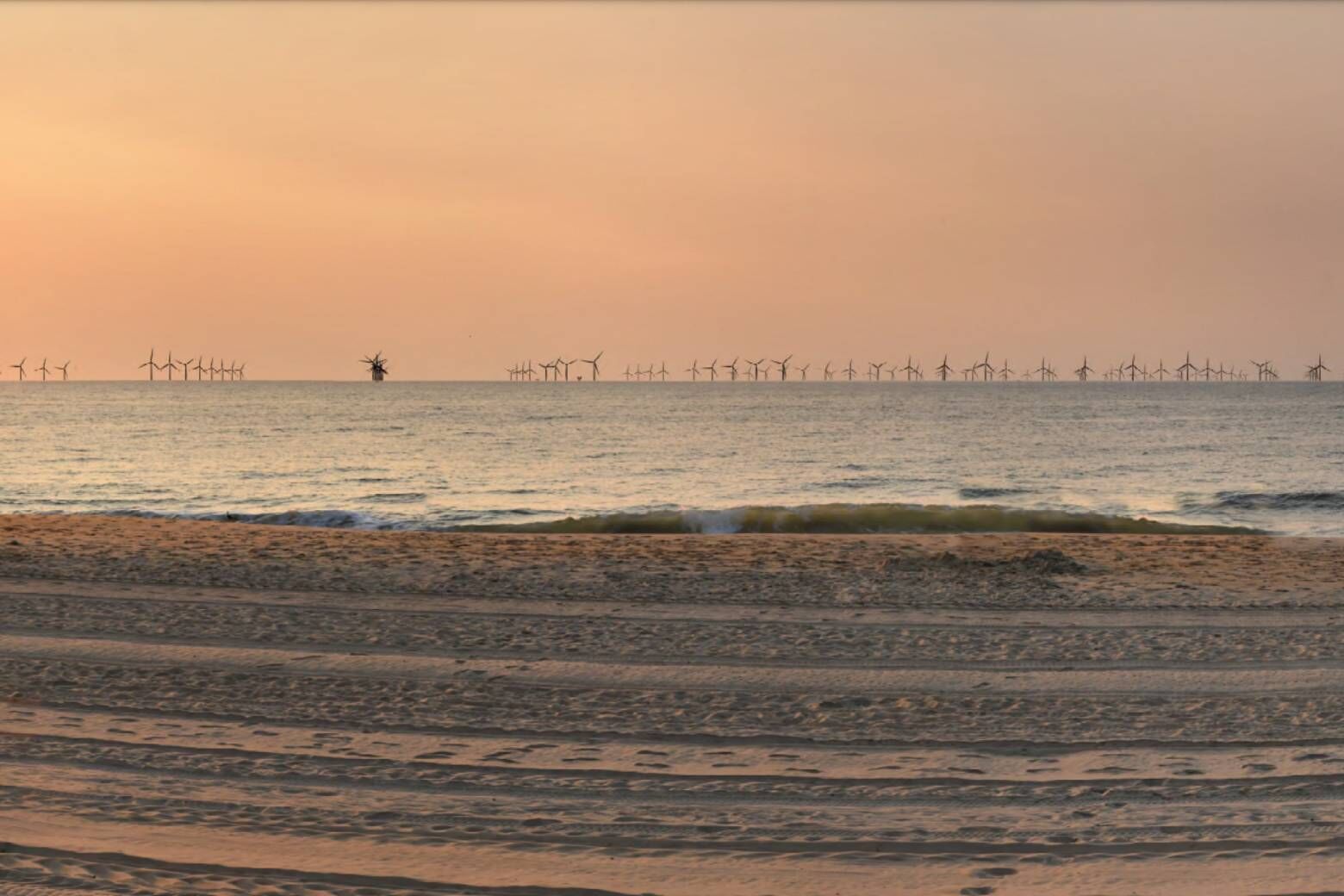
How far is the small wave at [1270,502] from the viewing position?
119 ft

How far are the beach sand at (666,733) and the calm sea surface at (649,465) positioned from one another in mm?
13828

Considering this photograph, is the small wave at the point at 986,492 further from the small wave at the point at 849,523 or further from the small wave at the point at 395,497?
the small wave at the point at 395,497

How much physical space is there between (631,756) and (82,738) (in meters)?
3.35

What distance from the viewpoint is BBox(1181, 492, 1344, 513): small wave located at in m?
36.3

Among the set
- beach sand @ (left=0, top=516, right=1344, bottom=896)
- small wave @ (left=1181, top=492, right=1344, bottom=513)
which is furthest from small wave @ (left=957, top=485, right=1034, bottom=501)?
beach sand @ (left=0, top=516, right=1344, bottom=896)

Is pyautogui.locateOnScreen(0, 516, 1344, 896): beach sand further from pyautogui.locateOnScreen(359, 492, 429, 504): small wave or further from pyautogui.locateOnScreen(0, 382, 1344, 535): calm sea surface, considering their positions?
pyautogui.locateOnScreen(359, 492, 429, 504): small wave

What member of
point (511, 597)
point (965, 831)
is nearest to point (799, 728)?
point (965, 831)

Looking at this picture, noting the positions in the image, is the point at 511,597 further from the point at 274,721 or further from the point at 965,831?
the point at 965,831

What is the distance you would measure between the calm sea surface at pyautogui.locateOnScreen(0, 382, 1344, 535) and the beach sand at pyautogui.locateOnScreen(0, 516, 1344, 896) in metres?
13.8

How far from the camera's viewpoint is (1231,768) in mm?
7496

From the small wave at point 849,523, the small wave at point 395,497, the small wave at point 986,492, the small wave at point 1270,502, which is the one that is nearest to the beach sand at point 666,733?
the small wave at point 849,523

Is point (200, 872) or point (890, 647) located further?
point (890, 647)

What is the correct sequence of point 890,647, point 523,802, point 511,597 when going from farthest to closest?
point 511,597, point 890,647, point 523,802

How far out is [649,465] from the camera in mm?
54812
